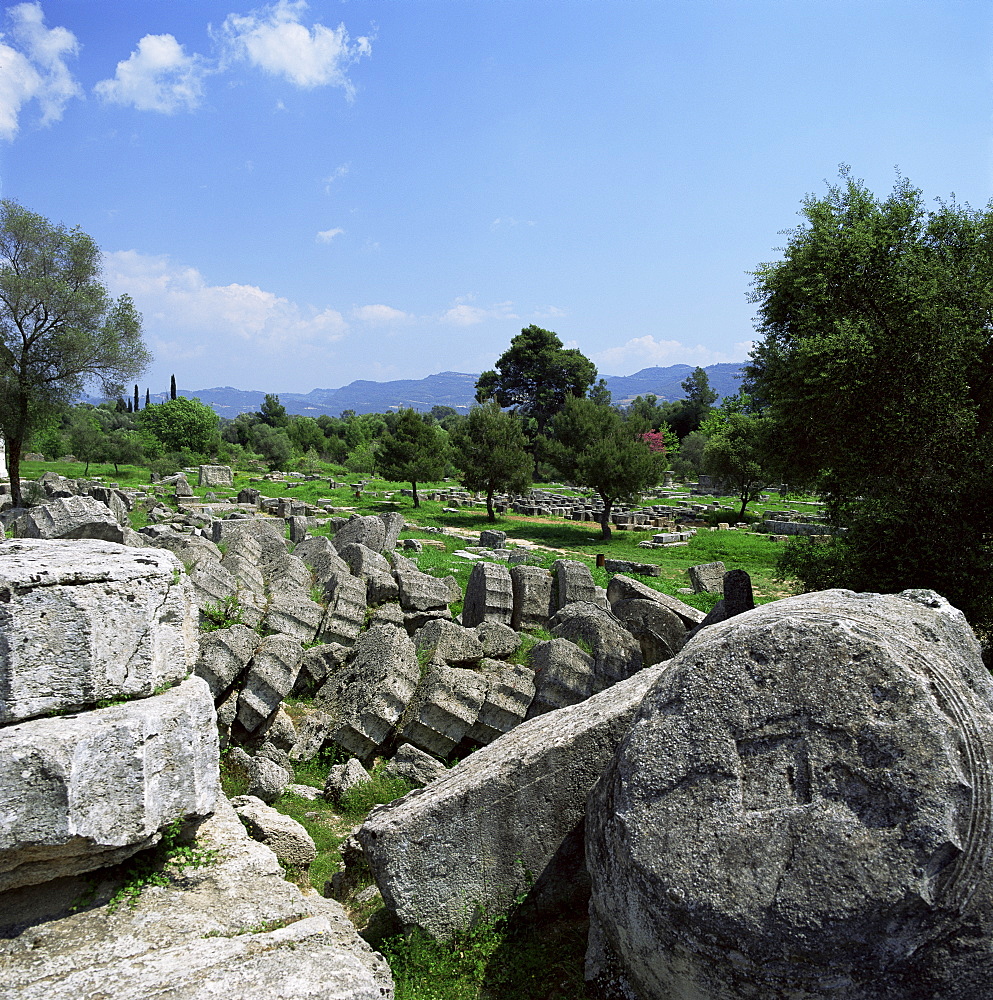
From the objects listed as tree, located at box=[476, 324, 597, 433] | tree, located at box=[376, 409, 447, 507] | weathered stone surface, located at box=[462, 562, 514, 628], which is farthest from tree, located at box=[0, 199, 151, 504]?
tree, located at box=[476, 324, 597, 433]

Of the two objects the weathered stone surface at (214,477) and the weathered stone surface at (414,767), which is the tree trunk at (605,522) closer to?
the weathered stone surface at (414,767)

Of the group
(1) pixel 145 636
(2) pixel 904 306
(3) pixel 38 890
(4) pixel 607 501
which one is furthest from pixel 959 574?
(4) pixel 607 501

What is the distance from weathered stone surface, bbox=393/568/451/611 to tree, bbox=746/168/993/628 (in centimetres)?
508

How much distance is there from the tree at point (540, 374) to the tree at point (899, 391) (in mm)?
51771

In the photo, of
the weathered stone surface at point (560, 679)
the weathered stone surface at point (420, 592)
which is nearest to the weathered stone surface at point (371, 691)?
the weathered stone surface at point (560, 679)

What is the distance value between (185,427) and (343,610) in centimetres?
4847

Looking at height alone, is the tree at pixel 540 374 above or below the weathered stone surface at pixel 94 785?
above

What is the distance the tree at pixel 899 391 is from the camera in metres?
8.39

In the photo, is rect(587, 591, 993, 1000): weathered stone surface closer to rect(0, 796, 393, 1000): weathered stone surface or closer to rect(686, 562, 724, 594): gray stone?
rect(0, 796, 393, 1000): weathered stone surface

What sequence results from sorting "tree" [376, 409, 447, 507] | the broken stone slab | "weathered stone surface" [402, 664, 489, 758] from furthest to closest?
"tree" [376, 409, 447, 507]
"weathered stone surface" [402, 664, 489, 758]
the broken stone slab

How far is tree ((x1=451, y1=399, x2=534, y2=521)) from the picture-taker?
27984 millimetres

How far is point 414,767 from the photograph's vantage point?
6.86 meters

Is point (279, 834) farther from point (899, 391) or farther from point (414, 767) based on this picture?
point (899, 391)

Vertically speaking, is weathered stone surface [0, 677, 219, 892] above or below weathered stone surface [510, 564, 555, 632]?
above
